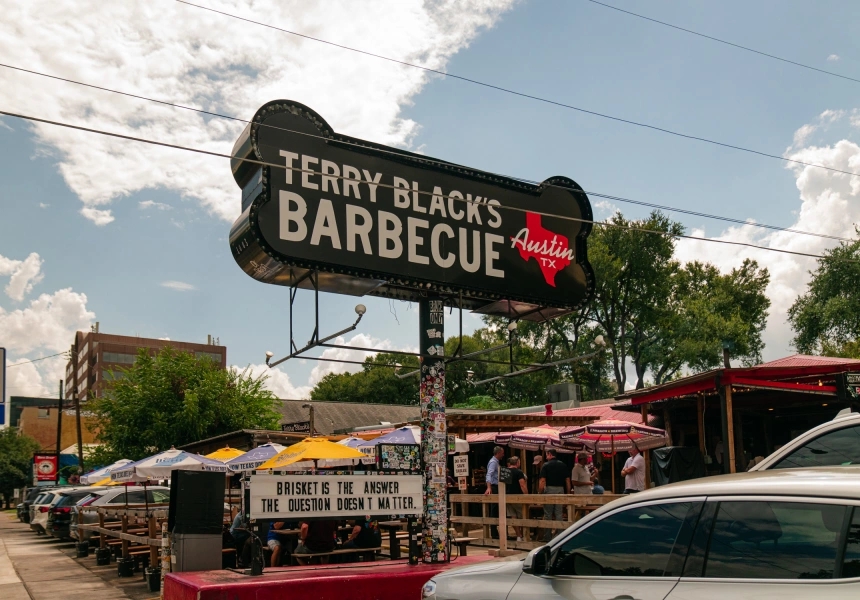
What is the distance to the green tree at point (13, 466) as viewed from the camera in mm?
73188

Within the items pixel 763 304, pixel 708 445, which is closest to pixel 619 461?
pixel 708 445

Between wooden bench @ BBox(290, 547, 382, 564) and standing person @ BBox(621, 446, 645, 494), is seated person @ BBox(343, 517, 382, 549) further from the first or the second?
standing person @ BBox(621, 446, 645, 494)

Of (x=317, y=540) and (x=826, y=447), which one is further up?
(x=826, y=447)

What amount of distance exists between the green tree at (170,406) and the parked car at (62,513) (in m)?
10.8

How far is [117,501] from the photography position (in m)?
24.0

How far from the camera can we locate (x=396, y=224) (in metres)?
12.7

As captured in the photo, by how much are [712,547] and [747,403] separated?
18.4 meters

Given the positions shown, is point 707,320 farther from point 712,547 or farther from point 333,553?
point 712,547

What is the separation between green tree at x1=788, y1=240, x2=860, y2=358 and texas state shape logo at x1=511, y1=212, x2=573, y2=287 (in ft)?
141

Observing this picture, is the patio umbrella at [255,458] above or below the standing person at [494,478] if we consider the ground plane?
above

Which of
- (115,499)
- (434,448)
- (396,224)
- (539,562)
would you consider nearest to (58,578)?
(115,499)

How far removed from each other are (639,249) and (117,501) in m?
38.7

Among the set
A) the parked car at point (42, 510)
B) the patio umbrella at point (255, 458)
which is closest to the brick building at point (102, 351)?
the parked car at point (42, 510)

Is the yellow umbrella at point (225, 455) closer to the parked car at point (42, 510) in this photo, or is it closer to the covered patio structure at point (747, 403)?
the parked car at point (42, 510)
